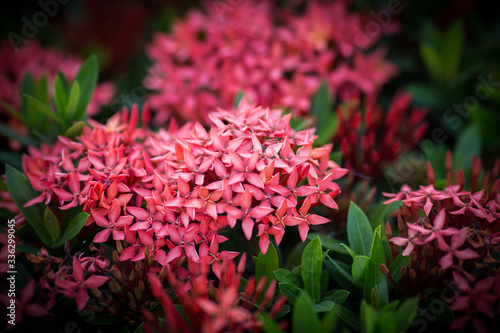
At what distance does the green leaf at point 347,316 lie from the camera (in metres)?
0.93

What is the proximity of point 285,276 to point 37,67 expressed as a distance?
1647mm

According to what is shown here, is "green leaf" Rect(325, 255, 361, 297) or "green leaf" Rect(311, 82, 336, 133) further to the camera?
"green leaf" Rect(311, 82, 336, 133)

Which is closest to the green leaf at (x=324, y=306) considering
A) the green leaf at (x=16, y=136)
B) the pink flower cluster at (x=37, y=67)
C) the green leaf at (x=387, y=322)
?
the green leaf at (x=387, y=322)

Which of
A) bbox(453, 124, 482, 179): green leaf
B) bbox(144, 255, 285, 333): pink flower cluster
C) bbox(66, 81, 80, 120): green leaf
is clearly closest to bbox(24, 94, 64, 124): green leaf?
bbox(66, 81, 80, 120): green leaf

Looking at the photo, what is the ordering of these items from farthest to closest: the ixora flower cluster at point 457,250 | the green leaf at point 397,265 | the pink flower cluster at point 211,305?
the green leaf at point 397,265
the ixora flower cluster at point 457,250
the pink flower cluster at point 211,305

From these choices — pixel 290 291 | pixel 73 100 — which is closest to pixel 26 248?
pixel 73 100

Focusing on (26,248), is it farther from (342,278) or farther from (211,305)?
(342,278)

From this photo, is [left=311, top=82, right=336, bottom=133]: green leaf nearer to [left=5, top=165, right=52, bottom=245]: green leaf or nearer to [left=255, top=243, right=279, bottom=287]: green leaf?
[left=255, top=243, right=279, bottom=287]: green leaf

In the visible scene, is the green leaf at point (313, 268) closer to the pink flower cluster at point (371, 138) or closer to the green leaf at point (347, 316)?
the green leaf at point (347, 316)

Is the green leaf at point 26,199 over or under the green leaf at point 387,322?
over

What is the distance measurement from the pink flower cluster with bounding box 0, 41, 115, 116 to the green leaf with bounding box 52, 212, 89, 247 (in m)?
0.88

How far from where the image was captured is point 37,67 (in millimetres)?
1843

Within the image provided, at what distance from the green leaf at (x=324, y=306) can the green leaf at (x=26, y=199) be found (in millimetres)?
750

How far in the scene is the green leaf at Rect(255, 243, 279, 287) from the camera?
3.19ft
